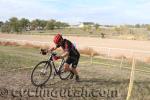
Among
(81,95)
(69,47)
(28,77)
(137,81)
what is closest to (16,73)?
(28,77)

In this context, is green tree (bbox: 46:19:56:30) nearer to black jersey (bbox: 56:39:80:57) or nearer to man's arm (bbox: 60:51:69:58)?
black jersey (bbox: 56:39:80:57)

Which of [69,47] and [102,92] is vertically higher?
[69,47]

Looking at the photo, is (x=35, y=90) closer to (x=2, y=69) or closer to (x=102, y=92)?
(x=102, y=92)

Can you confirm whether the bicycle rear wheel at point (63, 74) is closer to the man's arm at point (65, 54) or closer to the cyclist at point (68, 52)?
the cyclist at point (68, 52)

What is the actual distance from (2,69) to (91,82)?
12.5ft

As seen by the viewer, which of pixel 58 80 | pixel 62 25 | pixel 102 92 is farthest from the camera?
pixel 62 25

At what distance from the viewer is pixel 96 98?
1045 centimetres

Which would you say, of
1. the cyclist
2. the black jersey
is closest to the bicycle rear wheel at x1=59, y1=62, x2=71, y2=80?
the cyclist

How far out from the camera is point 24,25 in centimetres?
11388

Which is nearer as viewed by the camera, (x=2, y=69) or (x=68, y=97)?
(x=68, y=97)

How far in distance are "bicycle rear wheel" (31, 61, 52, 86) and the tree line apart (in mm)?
85340

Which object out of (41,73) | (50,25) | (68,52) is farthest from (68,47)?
(50,25)

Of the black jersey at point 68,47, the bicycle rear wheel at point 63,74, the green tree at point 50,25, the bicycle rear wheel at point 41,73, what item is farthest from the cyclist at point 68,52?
the green tree at point 50,25

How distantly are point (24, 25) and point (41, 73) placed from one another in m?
104
